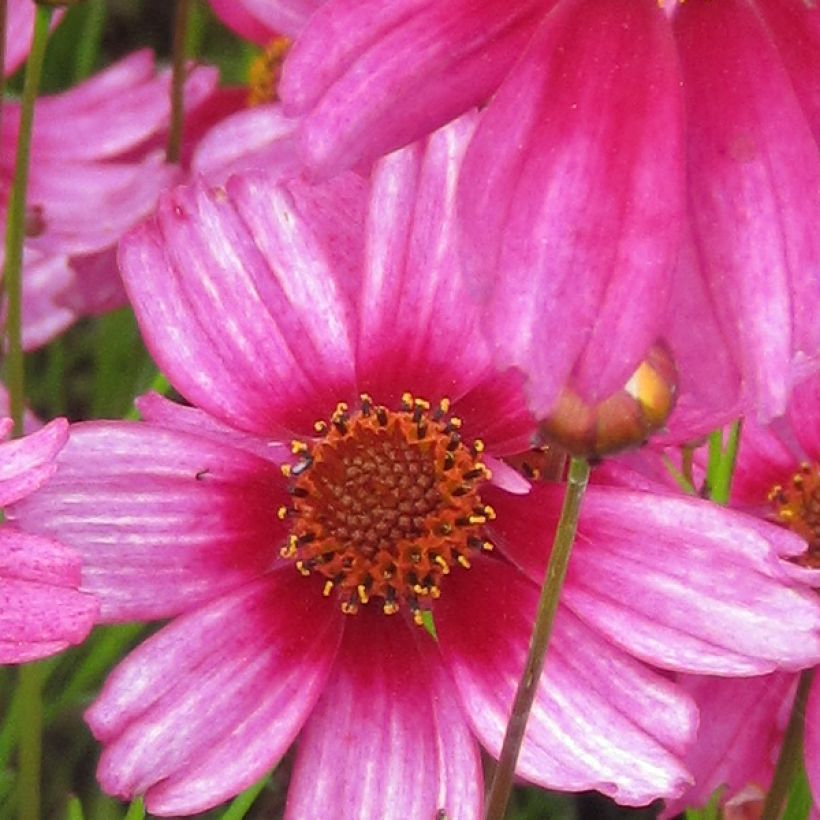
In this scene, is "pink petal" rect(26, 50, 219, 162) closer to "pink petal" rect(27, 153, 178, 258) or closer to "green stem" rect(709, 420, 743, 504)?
"pink petal" rect(27, 153, 178, 258)

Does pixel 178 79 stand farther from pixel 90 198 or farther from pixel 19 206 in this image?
pixel 19 206

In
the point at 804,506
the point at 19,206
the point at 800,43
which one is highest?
the point at 800,43

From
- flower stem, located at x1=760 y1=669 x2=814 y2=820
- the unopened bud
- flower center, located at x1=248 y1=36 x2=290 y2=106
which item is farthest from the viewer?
flower center, located at x1=248 y1=36 x2=290 y2=106

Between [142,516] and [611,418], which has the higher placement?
[611,418]

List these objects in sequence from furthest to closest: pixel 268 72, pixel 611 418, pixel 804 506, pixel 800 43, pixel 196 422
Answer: pixel 268 72 < pixel 804 506 < pixel 196 422 < pixel 800 43 < pixel 611 418

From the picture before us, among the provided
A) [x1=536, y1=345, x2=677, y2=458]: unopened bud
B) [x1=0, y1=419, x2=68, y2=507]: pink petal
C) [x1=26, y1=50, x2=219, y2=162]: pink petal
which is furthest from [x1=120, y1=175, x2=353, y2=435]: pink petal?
[x1=26, y1=50, x2=219, y2=162]: pink petal

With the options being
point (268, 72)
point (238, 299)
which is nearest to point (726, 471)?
point (238, 299)
